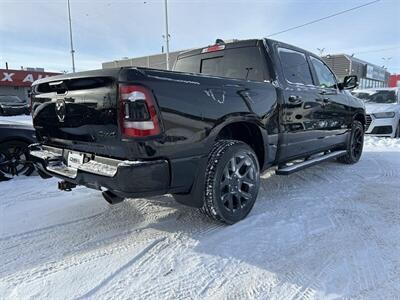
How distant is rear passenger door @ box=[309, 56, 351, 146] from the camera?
197 inches

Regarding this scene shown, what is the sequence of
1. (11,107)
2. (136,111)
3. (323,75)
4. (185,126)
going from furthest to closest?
1. (11,107)
2. (323,75)
3. (185,126)
4. (136,111)

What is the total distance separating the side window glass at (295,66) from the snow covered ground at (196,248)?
5.07 ft

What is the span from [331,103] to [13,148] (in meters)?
5.01

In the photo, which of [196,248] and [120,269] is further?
[196,248]

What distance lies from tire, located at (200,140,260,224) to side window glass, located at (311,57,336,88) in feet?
7.62

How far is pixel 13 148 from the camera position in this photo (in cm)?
514

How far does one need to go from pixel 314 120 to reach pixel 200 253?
9.09ft

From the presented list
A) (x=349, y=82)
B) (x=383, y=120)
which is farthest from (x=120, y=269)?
(x=383, y=120)

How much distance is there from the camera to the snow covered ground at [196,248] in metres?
2.36

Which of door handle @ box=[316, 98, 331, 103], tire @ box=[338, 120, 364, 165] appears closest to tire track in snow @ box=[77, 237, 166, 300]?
door handle @ box=[316, 98, 331, 103]

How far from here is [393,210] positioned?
3.88m

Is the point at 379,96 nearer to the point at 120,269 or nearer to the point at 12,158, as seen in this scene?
the point at 12,158

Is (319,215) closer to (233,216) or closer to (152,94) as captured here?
(233,216)

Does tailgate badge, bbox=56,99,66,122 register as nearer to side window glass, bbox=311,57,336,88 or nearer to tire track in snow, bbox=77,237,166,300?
tire track in snow, bbox=77,237,166,300
